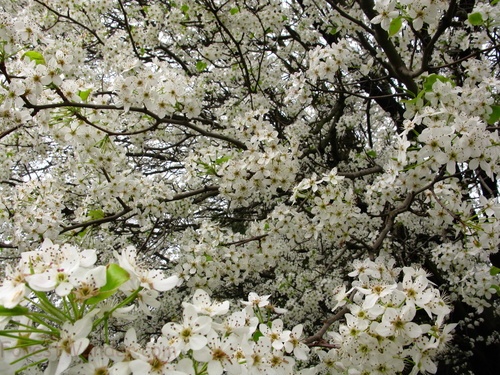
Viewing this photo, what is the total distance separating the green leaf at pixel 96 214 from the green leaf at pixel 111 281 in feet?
8.30

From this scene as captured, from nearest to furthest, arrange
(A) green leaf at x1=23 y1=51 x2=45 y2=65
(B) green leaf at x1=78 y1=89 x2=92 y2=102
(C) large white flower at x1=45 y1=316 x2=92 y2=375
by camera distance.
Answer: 1. (C) large white flower at x1=45 y1=316 x2=92 y2=375
2. (A) green leaf at x1=23 y1=51 x2=45 y2=65
3. (B) green leaf at x1=78 y1=89 x2=92 y2=102

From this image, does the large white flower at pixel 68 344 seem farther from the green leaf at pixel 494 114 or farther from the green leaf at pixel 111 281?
the green leaf at pixel 494 114

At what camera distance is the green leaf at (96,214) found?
12.2ft

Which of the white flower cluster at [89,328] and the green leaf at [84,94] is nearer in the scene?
the white flower cluster at [89,328]

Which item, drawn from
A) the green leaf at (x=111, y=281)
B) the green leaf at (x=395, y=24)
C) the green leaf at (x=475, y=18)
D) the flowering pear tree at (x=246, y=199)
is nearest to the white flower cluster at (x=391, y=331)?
the flowering pear tree at (x=246, y=199)

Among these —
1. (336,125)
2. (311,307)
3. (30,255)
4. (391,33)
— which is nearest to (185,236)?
(311,307)

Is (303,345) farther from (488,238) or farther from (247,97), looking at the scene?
(247,97)

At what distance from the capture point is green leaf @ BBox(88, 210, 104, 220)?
372 centimetres

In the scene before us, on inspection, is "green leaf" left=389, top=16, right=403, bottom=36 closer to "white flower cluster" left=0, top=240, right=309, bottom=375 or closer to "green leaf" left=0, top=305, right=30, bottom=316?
"white flower cluster" left=0, top=240, right=309, bottom=375

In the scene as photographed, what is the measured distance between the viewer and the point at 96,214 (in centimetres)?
373

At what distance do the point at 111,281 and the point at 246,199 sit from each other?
2.76 meters

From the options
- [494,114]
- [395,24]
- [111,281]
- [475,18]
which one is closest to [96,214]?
[111,281]

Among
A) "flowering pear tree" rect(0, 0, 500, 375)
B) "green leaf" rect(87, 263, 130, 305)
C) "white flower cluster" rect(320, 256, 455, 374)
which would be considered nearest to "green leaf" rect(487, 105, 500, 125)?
"flowering pear tree" rect(0, 0, 500, 375)

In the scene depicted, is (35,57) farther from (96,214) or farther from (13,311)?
(13,311)
